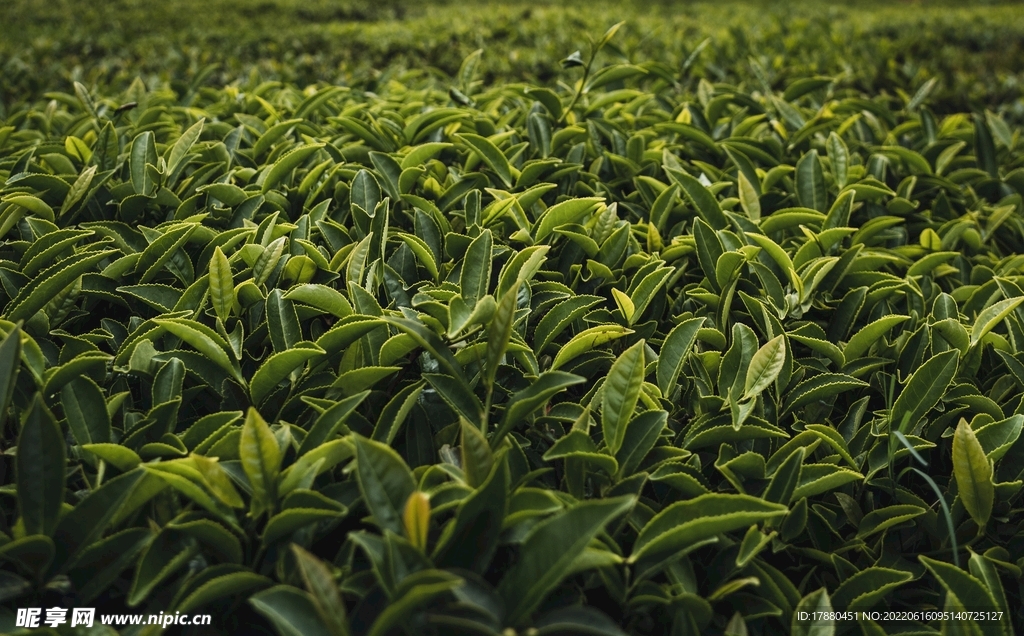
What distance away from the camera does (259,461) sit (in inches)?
47.9

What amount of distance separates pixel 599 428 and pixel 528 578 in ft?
1.60

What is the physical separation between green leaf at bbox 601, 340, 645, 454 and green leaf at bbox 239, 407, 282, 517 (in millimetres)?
602

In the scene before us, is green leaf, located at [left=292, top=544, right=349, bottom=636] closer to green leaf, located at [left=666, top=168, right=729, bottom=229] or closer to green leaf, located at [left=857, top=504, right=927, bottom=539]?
green leaf, located at [left=857, top=504, right=927, bottom=539]

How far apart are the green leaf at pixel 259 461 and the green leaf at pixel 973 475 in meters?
1.28

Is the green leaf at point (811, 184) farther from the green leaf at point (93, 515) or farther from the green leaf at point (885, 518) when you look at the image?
the green leaf at point (93, 515)

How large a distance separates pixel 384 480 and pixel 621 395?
49cm

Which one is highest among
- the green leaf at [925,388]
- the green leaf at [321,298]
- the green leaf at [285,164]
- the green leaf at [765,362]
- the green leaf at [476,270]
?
the green leaf at [285,164]

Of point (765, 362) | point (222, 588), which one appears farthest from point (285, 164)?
point (765, 362)

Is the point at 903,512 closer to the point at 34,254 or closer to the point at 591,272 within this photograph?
the point at 591,272

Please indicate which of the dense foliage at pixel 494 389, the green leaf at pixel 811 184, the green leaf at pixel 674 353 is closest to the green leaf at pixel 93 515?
the dense foliage at pixel 494 389

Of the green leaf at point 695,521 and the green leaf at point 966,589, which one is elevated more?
the green leaf at point 695,521

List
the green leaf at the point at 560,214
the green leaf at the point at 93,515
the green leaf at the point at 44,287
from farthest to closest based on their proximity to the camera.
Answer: the green leaf at the point at 560,214
the green leaf at the point at 44,287
the green leaf at the point at 93,515

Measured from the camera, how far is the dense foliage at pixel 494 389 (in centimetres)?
117

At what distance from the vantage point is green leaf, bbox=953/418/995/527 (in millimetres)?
1372
